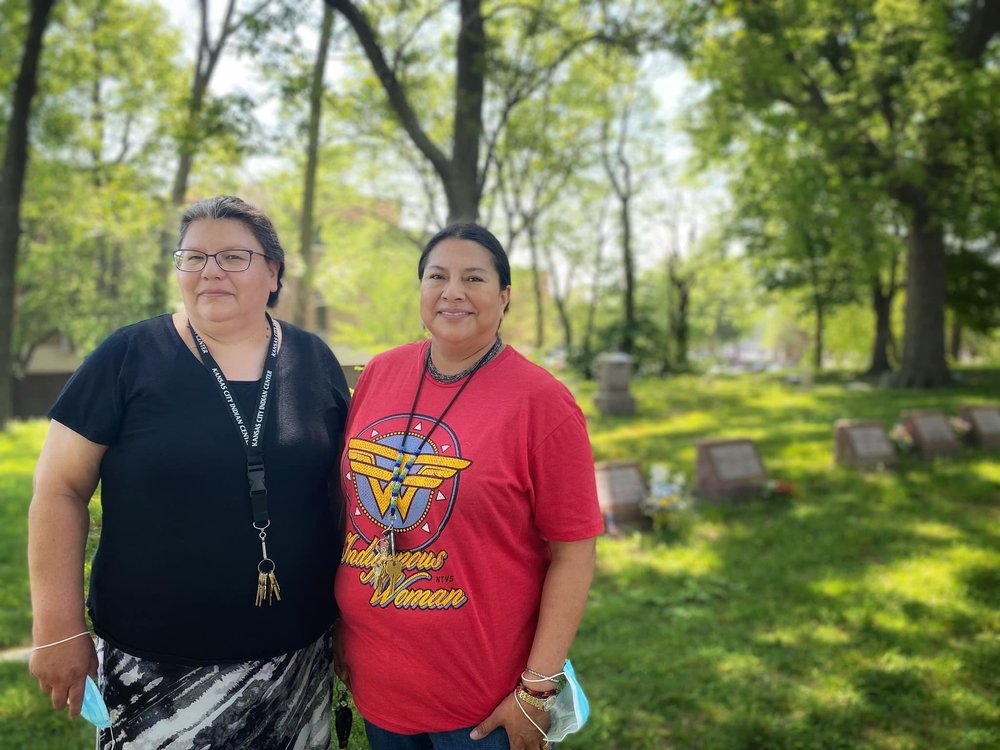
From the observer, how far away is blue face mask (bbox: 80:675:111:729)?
1.81 m

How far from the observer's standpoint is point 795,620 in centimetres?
503

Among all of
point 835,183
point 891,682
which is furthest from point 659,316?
point 891,682

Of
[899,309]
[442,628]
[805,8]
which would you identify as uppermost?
[805,8]

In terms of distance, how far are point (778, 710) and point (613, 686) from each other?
3.08 ft

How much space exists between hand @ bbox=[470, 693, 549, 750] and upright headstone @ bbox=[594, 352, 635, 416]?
1345cm

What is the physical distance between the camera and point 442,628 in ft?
5.85

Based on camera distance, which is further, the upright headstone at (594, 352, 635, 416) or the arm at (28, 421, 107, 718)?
the upright headstone at (594, 352, 635, 416)

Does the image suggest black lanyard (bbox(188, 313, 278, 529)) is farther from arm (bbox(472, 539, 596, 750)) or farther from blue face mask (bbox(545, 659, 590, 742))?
blue face mask (bbox(545, 659, 590, 742))

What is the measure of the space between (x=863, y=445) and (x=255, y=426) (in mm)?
8893

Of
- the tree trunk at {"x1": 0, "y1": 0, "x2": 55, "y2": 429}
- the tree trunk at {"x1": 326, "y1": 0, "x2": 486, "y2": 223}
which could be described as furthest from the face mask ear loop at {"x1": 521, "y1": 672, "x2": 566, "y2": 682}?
the tree trunk at {"x1": 0, "y1": 0, "x2": 55, "y2": 429}

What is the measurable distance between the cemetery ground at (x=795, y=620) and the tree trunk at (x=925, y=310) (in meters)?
7.43

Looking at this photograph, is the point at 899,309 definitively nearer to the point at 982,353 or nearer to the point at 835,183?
the point at 982,353

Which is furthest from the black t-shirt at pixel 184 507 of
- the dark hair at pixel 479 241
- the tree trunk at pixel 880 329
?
the tree trunk at pixel 880 329

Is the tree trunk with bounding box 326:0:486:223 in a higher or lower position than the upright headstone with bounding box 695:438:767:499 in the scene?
higher
